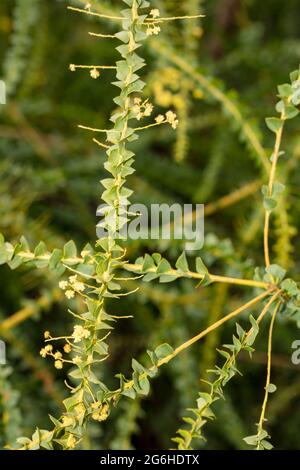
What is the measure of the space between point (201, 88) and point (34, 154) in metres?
0.44

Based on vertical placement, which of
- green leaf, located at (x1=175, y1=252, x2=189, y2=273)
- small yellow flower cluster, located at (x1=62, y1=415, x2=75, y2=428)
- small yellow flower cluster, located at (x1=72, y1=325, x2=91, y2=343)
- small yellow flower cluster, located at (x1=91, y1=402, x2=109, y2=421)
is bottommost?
small yellow flower cluster, located at (x1=62, y1=415, x2=75, y2=428)

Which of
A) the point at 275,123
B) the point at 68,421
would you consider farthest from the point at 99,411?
the point at 275,123

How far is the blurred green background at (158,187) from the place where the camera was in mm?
796

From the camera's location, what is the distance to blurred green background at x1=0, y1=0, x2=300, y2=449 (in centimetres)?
80

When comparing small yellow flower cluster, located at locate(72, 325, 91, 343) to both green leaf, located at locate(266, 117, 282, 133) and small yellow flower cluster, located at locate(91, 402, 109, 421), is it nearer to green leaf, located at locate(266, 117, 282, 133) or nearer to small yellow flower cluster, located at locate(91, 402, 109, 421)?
small yellow flower cluster, located at locate(91, 402, 109, 421)

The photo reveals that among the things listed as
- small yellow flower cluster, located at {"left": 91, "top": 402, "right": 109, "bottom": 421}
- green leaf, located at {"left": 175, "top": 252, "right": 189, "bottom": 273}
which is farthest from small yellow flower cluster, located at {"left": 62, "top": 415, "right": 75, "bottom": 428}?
green leaf, located at {"left": 175, "top": 252, "right": 189, "bottom": 273}

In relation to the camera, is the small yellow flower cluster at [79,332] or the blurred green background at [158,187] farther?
the blurred green background at [158,187]

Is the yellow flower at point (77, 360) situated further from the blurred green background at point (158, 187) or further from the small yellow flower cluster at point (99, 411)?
the blurred green background at point (158, 187)

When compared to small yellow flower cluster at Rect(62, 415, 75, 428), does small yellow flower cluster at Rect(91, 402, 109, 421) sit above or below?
above

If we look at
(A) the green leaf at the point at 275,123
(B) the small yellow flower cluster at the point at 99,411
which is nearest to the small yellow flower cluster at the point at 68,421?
(B) the small yellow flower cluster at the point at 99,411

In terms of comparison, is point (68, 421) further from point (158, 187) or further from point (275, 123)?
point (158, 187)

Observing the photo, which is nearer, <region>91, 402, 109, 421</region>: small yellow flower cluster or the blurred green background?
<region>91, 402, 109, 421</region>: small yellow flower cluster

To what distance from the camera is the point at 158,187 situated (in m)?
1.12
